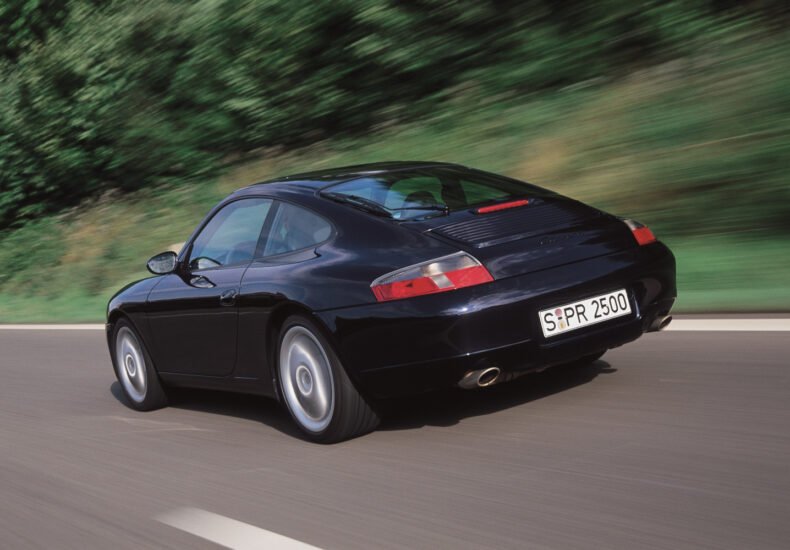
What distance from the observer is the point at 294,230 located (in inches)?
215

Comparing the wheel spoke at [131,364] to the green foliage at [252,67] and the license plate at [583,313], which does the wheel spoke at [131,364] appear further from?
the green foliage at [252,67]

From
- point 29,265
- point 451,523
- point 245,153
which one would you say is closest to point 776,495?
point 451,523

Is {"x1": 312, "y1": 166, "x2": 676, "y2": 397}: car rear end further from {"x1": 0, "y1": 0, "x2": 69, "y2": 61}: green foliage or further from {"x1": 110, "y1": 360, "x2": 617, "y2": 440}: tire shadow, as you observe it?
{"x1": 0, "y1": 0, "x2": 69, "y2": 61}: green foliage

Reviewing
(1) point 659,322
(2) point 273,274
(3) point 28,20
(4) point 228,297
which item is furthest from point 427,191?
(3) point 28,20

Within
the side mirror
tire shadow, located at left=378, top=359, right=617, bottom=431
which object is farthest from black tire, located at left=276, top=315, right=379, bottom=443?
the side mirror

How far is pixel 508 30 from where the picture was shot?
1440 centimetres

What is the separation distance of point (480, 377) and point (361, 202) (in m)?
1.18

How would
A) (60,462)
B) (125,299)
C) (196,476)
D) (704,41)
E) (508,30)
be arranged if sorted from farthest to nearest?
(508,30)
(704,41)
(125,299)
(60,462)
(196,476)

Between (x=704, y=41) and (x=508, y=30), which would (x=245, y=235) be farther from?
(x=508, y=30)

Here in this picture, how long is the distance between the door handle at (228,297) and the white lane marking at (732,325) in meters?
2.80

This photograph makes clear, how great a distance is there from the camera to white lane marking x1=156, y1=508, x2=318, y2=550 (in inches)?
150

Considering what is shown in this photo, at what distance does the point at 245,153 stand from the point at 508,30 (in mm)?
6319

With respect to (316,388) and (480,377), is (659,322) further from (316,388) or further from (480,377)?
(316,388)

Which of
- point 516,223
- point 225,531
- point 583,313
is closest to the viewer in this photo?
point 225,531
